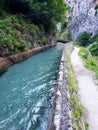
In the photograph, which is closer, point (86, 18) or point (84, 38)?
point (84, 38)

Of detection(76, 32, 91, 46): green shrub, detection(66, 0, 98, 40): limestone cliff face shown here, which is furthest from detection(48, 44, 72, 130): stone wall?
detection(76, 32, 91, 46): green shrub

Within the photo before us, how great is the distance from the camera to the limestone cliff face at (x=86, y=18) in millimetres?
57219

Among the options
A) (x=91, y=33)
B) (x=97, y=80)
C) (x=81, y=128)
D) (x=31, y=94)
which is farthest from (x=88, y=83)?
(x=91, y=33)

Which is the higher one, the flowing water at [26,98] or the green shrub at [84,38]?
the flowing water at [26,98]

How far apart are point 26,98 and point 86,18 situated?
53.5 m

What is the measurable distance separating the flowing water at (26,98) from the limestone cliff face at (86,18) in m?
37.1

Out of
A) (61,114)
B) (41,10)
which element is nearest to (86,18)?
(41,10)

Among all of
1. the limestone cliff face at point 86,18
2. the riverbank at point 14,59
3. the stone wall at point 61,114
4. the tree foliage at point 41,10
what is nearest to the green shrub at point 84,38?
the limestone cliff face at point 86,18

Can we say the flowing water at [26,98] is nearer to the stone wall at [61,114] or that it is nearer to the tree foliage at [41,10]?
the stone wall at [61,114]

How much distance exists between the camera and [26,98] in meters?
13.5

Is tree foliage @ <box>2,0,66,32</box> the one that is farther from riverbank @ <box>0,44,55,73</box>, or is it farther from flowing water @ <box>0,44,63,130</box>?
flowing water @ <box>0,44,63,130</box>

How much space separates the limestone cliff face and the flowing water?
3707 centimetres

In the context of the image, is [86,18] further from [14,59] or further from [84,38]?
[14,59]

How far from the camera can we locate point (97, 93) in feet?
43.0
